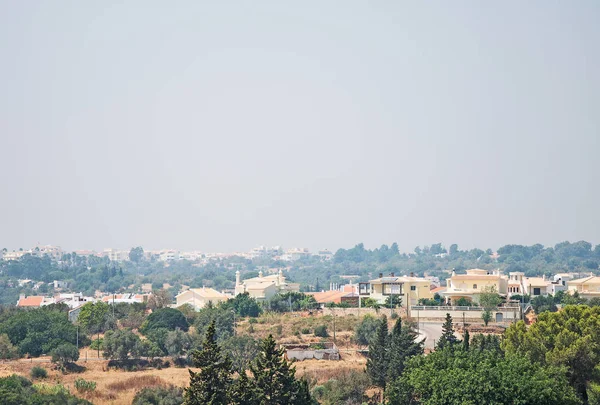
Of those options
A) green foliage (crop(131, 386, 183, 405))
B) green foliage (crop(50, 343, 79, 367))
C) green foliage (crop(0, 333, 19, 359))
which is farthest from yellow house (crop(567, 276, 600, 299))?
green foliage (crop(0, 333, 19, 359))

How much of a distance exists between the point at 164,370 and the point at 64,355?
6004 millimetres

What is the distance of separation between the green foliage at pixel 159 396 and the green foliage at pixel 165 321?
18.4 metres

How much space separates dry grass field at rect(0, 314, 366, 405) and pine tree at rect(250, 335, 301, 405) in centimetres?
1369

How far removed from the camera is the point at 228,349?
56719mm

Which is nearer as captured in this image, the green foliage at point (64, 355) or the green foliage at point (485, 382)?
the green foliage at point (485, 382)

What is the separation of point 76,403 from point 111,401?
15.0ft

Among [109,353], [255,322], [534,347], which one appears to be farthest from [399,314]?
[534,347]

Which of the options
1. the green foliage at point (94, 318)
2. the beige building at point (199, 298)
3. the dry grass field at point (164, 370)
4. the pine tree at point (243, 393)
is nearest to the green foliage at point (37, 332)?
the dry grass field at point (164, 370)

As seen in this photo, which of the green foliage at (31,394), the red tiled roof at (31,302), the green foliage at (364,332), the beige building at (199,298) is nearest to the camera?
the green foliage at (31,394)

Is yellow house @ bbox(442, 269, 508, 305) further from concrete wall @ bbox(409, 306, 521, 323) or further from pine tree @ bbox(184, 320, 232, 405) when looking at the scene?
pine tree @ bbox(184, 320, 232, 405)

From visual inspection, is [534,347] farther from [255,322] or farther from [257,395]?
[255,322]

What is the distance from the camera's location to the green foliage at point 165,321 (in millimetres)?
67812

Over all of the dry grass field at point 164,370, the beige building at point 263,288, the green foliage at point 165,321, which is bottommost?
the dry grass field at point 164,370

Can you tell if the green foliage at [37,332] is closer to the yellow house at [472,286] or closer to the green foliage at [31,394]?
the green foliage at [31,394]
